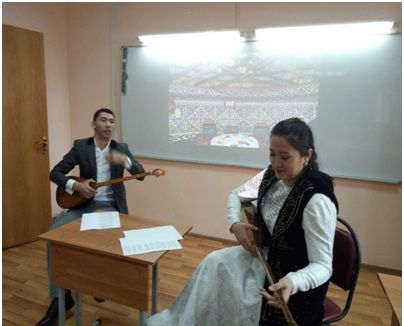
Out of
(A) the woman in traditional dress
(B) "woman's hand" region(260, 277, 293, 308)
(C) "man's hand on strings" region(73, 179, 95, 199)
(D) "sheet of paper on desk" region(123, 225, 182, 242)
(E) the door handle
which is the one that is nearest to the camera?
(B) "woman's hand" region(260, 277, 293, 308)

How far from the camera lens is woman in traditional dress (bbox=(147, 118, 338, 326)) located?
1131 millimetres

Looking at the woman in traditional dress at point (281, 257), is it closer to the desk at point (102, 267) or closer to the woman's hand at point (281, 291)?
the woman's hand at point (281, 291)

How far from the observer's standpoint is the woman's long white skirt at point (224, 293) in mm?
1290

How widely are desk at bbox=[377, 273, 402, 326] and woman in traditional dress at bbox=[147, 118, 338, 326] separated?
20cm

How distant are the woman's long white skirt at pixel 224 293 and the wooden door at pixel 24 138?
2.23 meters

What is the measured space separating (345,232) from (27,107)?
9.53ft

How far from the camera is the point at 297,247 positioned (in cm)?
123

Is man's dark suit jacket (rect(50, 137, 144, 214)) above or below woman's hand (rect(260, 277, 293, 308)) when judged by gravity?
above

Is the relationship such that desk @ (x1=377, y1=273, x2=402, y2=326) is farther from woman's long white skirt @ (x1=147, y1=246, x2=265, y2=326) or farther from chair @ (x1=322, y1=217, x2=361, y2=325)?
woman's long white skirt @ (x1=147, y1=246, x2=265, y2=326)

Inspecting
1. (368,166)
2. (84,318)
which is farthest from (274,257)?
(368,166)

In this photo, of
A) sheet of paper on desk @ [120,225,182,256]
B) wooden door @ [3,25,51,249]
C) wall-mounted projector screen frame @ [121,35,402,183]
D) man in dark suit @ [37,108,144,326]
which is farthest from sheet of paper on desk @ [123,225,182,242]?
wooden door @ [3,25,51,249]

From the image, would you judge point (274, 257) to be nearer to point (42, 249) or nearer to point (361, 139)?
point (361, 139)

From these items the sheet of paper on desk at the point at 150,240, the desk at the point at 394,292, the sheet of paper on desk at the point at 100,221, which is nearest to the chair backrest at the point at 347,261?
the desk at the point at 394,292

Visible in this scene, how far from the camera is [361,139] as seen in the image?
2.72 meters
